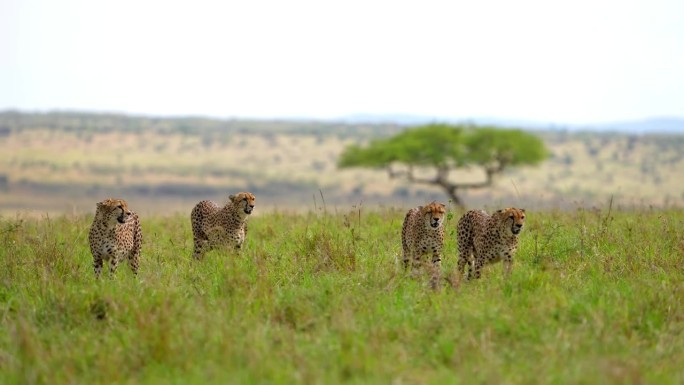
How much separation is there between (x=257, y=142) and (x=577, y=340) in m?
59.4

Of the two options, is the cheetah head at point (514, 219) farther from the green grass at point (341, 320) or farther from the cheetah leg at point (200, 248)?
the cheetah leg at point (200, 248)

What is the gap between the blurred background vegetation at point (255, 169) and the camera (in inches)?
1667

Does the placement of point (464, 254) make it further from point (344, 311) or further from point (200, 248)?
point (200, 248)

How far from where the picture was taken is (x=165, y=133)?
67.2m

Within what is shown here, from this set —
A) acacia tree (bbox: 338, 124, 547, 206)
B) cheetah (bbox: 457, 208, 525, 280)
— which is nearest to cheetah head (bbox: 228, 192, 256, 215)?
cheetah (bbox: 457, 208, 525, 280)

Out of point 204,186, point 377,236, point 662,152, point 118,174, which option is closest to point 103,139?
point 118,174

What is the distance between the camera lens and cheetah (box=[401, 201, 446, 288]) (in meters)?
7.30

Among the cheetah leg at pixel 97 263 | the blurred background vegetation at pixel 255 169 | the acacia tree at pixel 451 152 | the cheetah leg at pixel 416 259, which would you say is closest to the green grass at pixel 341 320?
the cheetah leg at pixel 97 263

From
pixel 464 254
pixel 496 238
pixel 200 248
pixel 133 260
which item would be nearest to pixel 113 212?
pixel 133 260

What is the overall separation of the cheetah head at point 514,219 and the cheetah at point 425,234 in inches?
19.0

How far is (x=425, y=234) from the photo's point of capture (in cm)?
741

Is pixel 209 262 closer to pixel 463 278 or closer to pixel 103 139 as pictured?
pixel 463 278

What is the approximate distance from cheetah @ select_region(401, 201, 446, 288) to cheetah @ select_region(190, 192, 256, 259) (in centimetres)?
159

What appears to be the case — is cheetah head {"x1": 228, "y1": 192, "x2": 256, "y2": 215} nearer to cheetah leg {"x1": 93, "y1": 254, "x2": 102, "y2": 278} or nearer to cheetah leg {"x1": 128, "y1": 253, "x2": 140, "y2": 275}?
cheetah leg {"x1": 128, "y1": 253, "x2": 140, "y2": 275}
